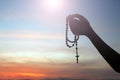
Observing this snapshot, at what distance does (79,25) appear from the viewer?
85.3 feet

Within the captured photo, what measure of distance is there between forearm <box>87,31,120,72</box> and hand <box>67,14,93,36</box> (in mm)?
341

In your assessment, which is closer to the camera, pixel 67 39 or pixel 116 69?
pixel 116 69

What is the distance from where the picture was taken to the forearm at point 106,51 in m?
25.7

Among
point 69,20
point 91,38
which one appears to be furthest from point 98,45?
point 69,20

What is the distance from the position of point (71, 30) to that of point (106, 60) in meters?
2.97

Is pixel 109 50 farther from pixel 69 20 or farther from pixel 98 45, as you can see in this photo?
pixel 69 20

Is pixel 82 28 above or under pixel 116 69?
above

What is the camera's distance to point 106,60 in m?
26.1

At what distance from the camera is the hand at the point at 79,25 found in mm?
26016

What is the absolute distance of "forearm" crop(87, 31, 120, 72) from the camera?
25734mm

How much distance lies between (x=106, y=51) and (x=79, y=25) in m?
2.42

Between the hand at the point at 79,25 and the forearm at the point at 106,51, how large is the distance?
341 mm

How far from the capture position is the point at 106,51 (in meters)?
26.2

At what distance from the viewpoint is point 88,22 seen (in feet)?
85.8
